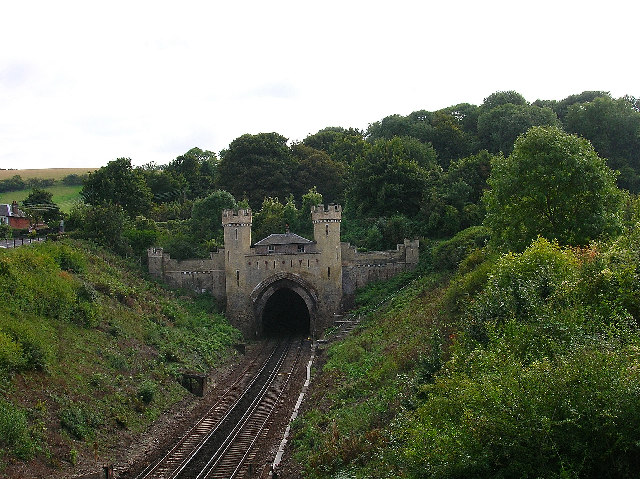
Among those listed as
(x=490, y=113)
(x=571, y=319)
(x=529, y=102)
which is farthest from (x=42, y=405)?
(x=529, y=102)

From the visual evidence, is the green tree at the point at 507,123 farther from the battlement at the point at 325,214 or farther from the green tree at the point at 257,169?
the battlement at the point at 325,214

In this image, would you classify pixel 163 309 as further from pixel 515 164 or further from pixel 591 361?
pixel 591 361

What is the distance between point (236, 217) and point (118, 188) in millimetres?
18277

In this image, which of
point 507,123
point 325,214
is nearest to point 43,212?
point 325,214

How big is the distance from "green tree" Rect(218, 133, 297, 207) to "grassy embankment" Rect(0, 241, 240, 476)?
28.0m

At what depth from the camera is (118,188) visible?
5809 cm

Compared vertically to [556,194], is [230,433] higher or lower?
lower

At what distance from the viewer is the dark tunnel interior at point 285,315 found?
1964 inches

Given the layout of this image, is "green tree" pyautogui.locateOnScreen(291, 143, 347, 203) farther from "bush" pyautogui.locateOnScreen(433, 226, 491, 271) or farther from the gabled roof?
"bush" pyautogui.locateOnScreen(433, 226, 491, 271)

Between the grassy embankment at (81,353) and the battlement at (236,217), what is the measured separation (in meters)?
7.12

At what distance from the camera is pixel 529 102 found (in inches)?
2857

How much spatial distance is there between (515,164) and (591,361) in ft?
60.6

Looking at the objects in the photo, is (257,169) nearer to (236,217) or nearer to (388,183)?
(388,183)

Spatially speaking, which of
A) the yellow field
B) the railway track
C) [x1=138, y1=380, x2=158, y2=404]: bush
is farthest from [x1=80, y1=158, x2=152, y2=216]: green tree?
the yellow field
